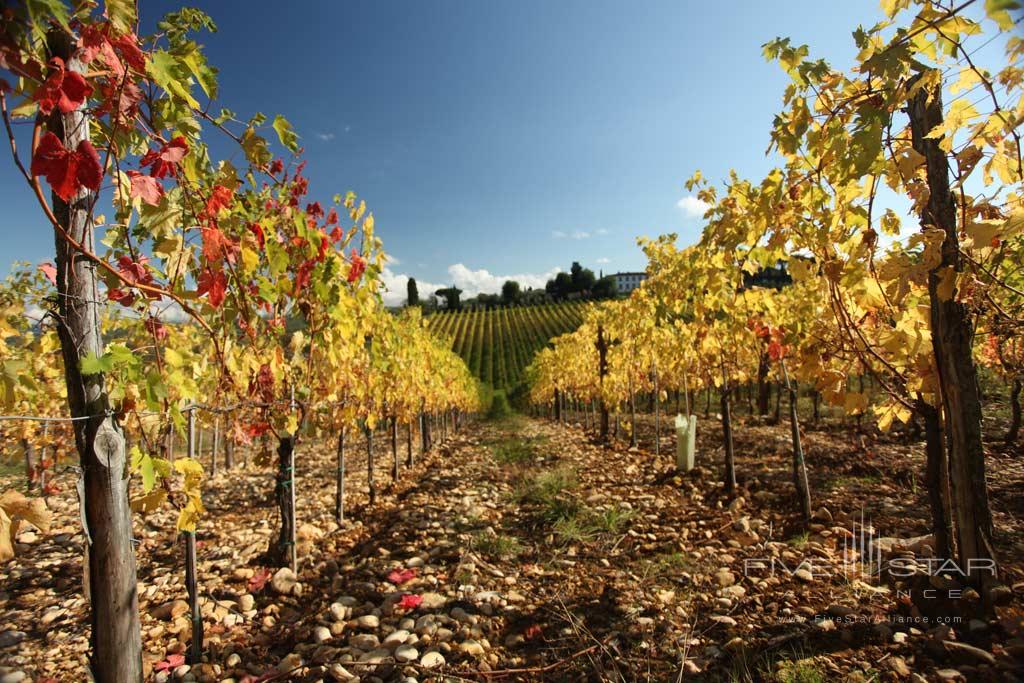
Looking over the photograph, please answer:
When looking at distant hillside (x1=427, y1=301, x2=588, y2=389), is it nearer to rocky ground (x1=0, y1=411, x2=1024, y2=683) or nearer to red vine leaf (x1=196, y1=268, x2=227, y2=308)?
rocky ground (x1=0, y1=411, x2=1024, y2=683)

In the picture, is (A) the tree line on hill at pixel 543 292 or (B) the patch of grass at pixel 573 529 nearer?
(B) the patch of grass at pixel 573 529

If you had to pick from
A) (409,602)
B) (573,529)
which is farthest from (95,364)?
(573,529)

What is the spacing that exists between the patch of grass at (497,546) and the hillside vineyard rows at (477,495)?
0.06m

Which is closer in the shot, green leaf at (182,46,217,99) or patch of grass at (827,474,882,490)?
green leaf at (182,46,217,99)

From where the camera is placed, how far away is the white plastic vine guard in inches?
311

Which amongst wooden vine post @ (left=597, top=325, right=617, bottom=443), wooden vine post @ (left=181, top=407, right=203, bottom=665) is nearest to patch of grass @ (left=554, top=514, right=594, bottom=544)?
wooden vine post @ (left=181, top=407, right=203, bottom=665)

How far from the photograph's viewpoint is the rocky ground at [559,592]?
109 inches

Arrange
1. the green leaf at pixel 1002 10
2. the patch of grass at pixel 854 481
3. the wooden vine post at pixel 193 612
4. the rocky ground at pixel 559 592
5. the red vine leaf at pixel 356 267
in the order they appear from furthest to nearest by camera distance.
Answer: the patch of grass at pixel 854 481 < the red vine leaf at pixel 356 267 < the wooden vine post at pixel 193 612 < the rocky ground at pixel 559 592 < the green leaf at pixel 1002 10

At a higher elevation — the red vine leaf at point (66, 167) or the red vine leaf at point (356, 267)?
the red vine leaf at point (356, 267)

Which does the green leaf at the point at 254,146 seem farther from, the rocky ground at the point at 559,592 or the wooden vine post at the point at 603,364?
the wooden vine post at the point at 603,364

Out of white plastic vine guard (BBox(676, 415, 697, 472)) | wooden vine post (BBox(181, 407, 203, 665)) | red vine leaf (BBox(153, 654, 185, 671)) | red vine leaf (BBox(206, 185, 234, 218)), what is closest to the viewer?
red vine leaf (BBox(206, 185, 234, 218))

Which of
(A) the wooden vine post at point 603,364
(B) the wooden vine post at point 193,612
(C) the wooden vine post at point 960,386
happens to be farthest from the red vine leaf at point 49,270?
(A) the wooden vine post at point 603,364

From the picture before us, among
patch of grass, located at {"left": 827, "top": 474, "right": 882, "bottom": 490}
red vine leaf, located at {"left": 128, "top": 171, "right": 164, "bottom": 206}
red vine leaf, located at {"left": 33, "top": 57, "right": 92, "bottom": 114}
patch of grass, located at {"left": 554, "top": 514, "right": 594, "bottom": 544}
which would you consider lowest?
patch of grass, located at {"left": 554, "top": 514, "right": 594, "bottom": 544}

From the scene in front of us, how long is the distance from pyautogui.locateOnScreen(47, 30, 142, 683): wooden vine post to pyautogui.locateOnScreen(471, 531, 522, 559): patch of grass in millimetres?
3726
